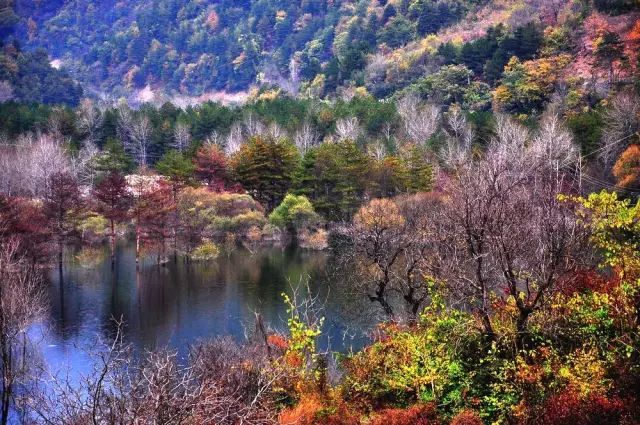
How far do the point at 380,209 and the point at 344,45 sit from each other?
240 ft

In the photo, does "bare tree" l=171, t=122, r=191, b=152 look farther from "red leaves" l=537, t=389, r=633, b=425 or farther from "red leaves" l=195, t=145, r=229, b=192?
"red leaves" l=537, t=389, r=633, b=425

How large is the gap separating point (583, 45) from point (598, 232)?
54.6 m

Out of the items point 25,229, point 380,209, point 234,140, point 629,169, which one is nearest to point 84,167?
point 234,140

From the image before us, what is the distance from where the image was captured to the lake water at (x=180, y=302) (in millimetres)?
20531

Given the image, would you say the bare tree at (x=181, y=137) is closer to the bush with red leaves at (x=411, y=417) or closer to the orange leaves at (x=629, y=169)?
the orange leaves at (x=629, y=169)

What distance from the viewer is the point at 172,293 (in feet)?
89.2

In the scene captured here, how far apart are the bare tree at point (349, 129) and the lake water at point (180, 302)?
2200 centimetres

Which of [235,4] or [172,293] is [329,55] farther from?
[172,293]

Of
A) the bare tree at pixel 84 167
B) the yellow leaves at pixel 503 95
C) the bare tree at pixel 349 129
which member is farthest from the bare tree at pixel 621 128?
the bare tree at pixel 84 167

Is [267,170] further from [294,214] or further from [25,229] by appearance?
[25,229]

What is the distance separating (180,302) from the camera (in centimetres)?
2569

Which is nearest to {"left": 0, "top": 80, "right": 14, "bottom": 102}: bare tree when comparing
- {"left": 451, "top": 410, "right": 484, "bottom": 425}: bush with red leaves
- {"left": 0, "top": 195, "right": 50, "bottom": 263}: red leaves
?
{"left": 0, "top": 195, "right": 50, "bottom": 263}: red leaves

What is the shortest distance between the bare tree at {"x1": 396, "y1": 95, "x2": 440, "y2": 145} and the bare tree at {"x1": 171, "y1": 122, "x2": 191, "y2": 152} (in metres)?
20.6

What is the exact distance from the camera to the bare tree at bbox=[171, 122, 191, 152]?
197 feet
